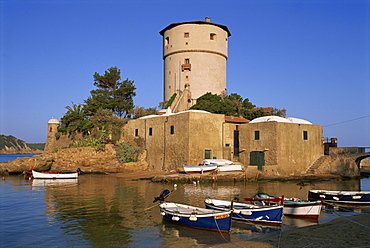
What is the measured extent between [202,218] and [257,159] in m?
19.4

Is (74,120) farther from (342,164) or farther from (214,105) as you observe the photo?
(342,164)

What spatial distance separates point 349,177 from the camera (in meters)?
30.4

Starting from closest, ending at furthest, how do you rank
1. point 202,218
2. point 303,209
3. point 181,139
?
point 202,218
point 303,209
point 181,139

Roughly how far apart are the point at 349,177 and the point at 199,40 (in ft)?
89.8

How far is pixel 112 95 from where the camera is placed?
4622 centimetres

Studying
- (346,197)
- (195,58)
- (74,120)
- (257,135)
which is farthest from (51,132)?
(346,197)

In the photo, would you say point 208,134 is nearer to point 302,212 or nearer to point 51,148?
point 302,212

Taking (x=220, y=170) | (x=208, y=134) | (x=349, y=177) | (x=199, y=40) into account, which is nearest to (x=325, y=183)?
(x=349, y=177)

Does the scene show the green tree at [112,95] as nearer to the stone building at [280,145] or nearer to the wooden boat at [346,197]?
the stone building at [280,145]

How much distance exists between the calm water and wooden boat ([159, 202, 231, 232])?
0.24 meters

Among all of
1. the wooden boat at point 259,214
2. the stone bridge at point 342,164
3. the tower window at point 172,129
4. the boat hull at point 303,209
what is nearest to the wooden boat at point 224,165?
the tower window at point 172,129

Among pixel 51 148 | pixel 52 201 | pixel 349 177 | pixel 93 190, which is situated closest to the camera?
pixel 52 201

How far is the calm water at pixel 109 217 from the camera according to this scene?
452 inches

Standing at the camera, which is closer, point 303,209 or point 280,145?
point 303,209
